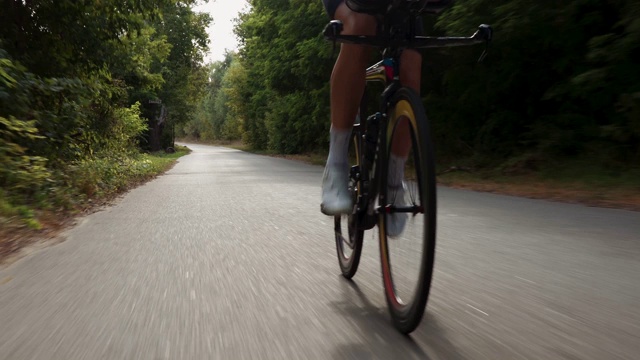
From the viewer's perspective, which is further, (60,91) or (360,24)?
(60,91)

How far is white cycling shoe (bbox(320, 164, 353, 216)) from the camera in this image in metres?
3.18

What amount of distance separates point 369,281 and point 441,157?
42.4 feet

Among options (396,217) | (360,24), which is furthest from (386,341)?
(360,24)

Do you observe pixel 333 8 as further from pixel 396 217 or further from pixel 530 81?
pixel 530 81

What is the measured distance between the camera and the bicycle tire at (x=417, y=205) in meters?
2.30

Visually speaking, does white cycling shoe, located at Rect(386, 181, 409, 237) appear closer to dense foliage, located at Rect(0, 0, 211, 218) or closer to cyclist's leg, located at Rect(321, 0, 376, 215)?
cyclist's leg, located at Rect(321, 0, 376, 215)

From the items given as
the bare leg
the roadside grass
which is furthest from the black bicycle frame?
the roadside grass

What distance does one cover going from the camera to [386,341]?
2.47 meters

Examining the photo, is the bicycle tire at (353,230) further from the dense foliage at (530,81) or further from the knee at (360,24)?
the dense foliage at (530,81)

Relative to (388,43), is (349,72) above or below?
below

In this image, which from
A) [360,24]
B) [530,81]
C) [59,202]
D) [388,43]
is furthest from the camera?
[530,81]

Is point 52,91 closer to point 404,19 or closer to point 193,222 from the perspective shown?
point 193,222

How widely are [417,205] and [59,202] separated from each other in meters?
6.23

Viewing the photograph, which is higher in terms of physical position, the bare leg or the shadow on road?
the bare leg
